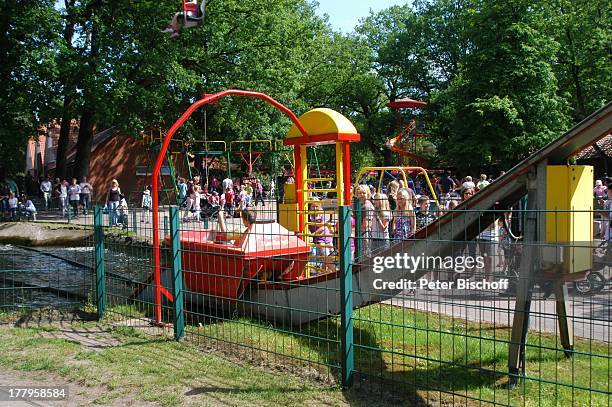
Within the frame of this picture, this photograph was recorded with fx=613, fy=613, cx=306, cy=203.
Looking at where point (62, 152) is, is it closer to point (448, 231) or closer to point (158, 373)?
point (158, 373)

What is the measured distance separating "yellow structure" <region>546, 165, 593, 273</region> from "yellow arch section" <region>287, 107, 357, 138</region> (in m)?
4.55

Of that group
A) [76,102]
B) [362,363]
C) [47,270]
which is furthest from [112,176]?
[362,363]

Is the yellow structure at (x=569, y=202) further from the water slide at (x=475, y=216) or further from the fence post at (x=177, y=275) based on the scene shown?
the fence post at (x=177, y=275)

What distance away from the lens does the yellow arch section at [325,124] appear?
9.65m

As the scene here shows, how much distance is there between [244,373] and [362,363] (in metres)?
1.30

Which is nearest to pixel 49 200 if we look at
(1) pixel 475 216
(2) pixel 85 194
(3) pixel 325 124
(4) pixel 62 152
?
(2) pixel 85 194

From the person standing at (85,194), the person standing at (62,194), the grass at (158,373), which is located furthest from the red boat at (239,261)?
the person standing at (85,194)

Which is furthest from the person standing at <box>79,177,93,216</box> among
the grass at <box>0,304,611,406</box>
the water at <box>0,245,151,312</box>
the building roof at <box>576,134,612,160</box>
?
the building roof at <box>576,134,612,160</box>

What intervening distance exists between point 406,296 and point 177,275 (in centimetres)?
304

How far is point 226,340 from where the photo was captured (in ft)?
23.1

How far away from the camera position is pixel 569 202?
539 centimetres

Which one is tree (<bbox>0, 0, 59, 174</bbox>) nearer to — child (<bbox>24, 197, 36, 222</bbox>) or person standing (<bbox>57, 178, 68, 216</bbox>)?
person standing (<bbox>57, 178, 68, 216</bbox>)

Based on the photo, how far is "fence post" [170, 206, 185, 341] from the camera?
285 inches

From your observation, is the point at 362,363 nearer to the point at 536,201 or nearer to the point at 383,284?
the point at 383,284
